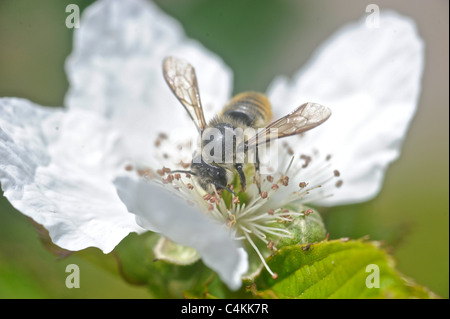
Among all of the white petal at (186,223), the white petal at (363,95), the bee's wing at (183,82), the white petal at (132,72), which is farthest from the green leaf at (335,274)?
the white petal at (132,72)

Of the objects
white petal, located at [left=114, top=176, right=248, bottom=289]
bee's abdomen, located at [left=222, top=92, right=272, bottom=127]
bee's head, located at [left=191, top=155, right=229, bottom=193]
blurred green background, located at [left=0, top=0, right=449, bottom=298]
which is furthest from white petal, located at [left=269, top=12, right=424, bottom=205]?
white petal, located at [left=114, top=176, right=248, bottom=289]

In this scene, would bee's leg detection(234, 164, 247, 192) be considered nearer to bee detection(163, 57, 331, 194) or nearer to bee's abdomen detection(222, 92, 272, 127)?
bee detection(163, 57, 331, 194)

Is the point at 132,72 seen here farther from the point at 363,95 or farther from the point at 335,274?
the point at 335,274

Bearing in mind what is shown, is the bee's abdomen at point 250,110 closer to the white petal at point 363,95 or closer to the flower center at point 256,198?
the flower center at point 256,198

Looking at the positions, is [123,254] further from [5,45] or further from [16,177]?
[5,45]

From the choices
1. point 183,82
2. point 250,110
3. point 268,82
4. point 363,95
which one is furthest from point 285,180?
point 268,82

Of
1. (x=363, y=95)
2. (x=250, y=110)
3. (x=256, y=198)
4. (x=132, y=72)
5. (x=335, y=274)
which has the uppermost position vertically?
(x=132, y=72)
